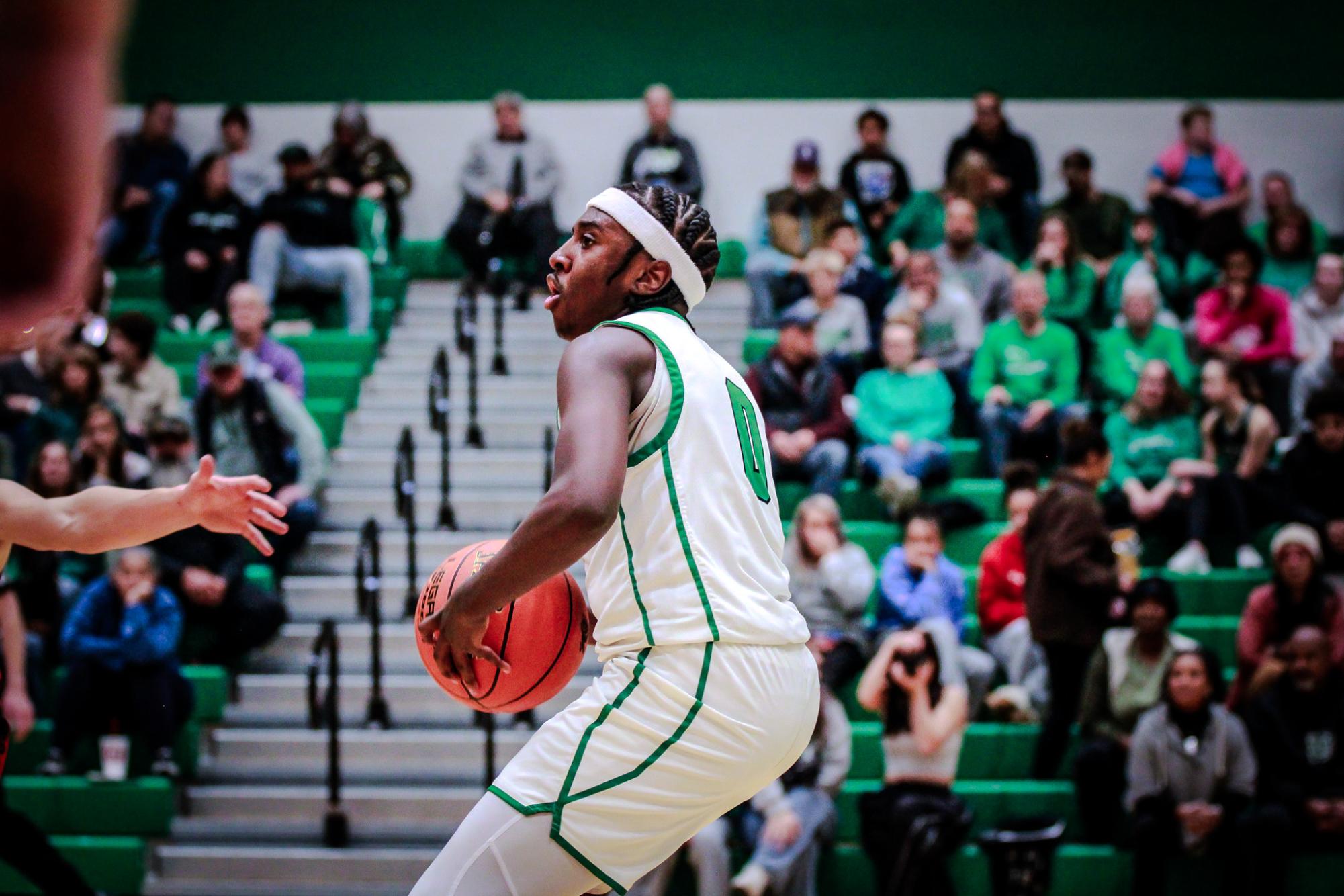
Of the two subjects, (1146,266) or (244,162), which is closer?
(1146,266)

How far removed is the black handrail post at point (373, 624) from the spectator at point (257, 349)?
1575 millimetres

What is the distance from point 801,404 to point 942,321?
1.34 m

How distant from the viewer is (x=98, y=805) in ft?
25.1

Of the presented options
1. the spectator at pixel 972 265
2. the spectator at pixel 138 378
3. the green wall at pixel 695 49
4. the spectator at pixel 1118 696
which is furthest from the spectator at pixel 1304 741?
the green wall at pixel 695 49

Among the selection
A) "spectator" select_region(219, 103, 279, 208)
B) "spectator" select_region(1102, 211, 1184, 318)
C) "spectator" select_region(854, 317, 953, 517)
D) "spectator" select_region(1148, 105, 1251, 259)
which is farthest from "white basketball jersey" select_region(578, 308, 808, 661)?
"spectator" select_region(219, 103, 279, 208)

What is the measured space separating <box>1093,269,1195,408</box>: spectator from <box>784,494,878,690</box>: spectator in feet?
8.65

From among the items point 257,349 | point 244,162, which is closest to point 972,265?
point 257,349

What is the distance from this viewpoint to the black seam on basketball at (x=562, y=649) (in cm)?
321

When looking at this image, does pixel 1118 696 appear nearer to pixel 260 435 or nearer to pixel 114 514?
pixel 260 435

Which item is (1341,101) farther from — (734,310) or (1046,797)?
(1046,797)

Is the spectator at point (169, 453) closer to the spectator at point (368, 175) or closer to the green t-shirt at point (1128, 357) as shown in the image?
the spectator at point (368, 175)

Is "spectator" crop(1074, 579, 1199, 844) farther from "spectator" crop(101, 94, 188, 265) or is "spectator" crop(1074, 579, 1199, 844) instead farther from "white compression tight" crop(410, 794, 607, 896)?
"spectator" crop(101, 94, 188, 265)

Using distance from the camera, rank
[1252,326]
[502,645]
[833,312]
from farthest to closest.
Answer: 1. [1252,326]
2. [833,312]
3. [502,645]

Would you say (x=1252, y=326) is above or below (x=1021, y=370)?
above
